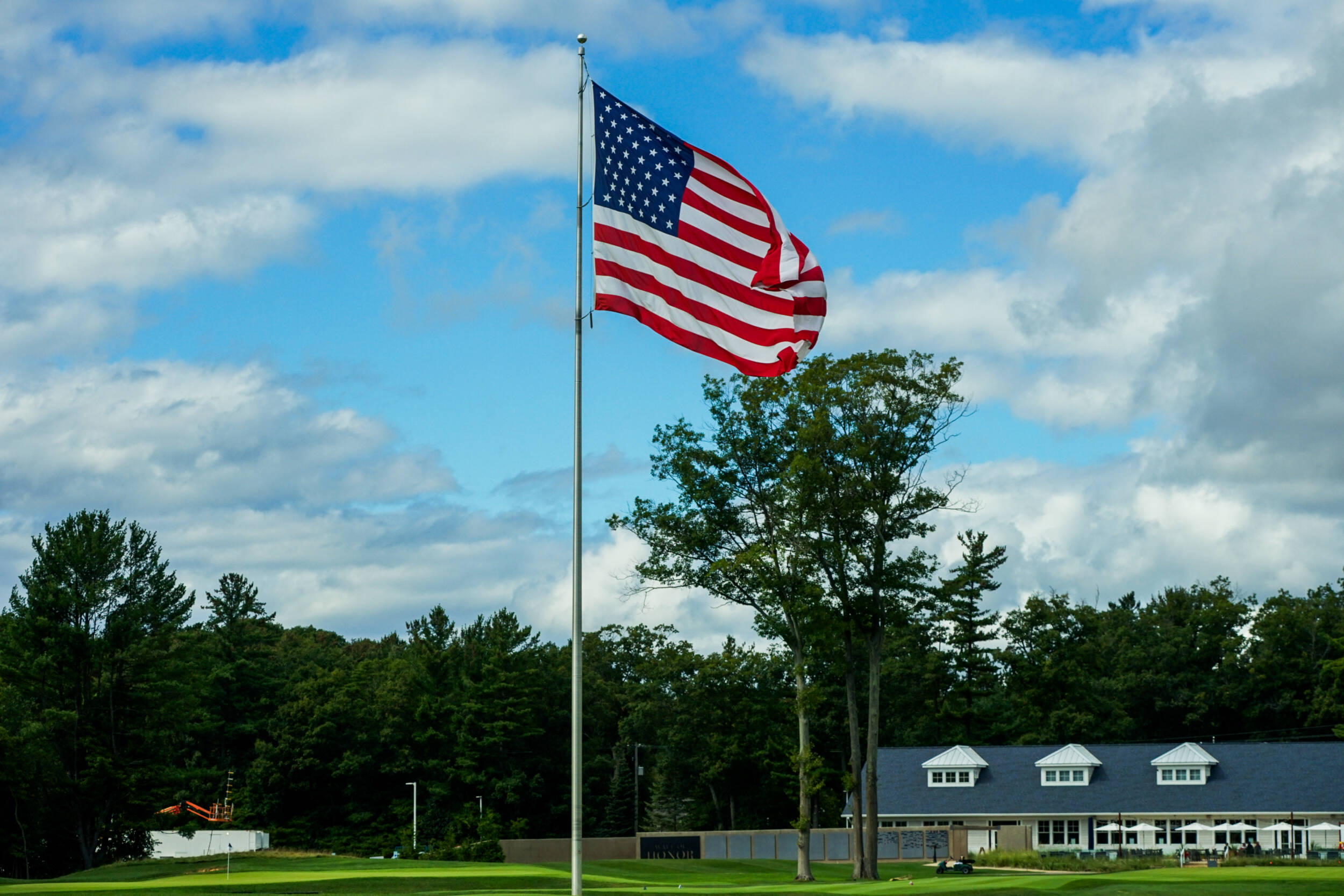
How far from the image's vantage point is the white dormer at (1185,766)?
71.9m

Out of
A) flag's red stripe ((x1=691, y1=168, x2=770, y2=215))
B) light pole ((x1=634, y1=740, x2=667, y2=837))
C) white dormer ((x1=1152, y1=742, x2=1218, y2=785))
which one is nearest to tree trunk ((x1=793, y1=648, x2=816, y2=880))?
white dormer ((x1=1152, y1=742, x2=1218, y2=785))

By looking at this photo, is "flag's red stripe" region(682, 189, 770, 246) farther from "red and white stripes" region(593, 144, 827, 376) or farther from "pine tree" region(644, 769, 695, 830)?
"pine tree" region(644, 769, 695, 830)

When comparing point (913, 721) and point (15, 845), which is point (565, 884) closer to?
point (15, 845)

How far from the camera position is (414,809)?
80.1m

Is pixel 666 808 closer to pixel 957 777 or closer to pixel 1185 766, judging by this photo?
pixel 957 777

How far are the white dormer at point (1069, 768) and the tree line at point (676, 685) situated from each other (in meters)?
12.7

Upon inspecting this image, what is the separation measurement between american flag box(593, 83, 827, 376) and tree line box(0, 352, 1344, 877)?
33.1 meters

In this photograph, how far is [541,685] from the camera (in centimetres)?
9300

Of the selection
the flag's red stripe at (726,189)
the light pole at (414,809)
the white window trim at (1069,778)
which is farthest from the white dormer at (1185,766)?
the flag's red stripe at (726,189)

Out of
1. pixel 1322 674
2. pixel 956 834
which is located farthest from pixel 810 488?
pixel 1322 674

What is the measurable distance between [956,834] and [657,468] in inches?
1226

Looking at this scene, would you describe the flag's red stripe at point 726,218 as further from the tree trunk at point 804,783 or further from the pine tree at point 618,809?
the pine tree at point 618,809

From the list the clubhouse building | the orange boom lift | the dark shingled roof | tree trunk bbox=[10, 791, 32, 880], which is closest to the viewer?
tree trunk bbox=[10, 791, 32, 880]

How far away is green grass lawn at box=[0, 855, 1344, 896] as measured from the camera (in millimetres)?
33344
